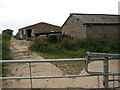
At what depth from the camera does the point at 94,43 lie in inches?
514

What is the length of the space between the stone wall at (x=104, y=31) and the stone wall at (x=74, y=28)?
2.41 feet

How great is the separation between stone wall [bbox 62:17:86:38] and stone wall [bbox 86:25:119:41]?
2.41 ft

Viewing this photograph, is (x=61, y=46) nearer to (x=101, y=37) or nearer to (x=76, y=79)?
(x=101, y=37)

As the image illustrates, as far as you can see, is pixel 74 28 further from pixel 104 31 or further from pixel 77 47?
pixel 77 47

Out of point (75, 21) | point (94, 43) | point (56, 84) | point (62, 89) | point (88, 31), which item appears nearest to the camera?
point (62, 89)

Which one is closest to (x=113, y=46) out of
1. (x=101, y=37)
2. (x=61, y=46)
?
(x=101, y=37)

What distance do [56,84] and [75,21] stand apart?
1405 centimetres

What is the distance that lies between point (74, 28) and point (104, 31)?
3.83 metres

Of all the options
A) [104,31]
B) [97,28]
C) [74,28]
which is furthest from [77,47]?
[74,28]

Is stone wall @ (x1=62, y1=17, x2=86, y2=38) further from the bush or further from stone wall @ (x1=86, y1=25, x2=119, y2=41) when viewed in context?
the bush

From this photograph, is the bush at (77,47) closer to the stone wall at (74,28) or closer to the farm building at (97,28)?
the farm building at (97,28)

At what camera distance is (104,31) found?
15.7 meters

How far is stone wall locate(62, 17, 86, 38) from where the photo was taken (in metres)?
15.8

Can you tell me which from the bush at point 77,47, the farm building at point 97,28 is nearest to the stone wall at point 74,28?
the farm building at point 97,28
